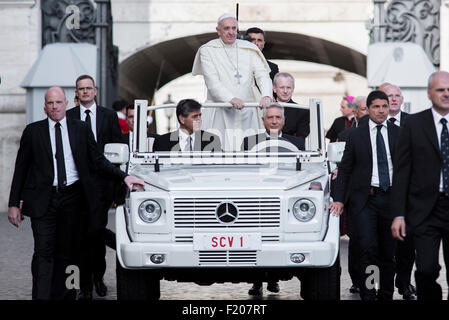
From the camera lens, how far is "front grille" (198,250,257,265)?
809 cm

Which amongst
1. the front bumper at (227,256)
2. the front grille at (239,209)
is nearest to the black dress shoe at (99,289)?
the front bumper at (227,256)

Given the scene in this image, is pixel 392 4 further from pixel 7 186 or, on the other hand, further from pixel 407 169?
pixel 407 169

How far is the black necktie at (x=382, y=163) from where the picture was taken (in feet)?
30.2

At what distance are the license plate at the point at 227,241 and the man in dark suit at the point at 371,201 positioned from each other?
123 centimetres

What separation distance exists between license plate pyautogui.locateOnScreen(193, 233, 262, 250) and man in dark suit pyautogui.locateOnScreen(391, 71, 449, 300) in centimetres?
119

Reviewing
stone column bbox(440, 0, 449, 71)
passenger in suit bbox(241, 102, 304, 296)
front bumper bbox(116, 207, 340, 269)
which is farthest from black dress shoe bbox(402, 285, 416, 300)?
stone column bbox(440, 0, 449, 71)

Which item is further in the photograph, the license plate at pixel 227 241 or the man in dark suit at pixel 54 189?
the man in dark suit at pixel 54 189

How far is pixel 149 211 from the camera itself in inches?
326

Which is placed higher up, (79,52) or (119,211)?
(79,52)

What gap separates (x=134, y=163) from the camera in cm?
928

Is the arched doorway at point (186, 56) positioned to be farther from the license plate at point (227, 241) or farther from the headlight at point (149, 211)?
the license plate at point (227, 241)

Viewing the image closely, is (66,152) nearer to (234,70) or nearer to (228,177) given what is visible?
(228,177)

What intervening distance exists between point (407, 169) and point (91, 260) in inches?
140
